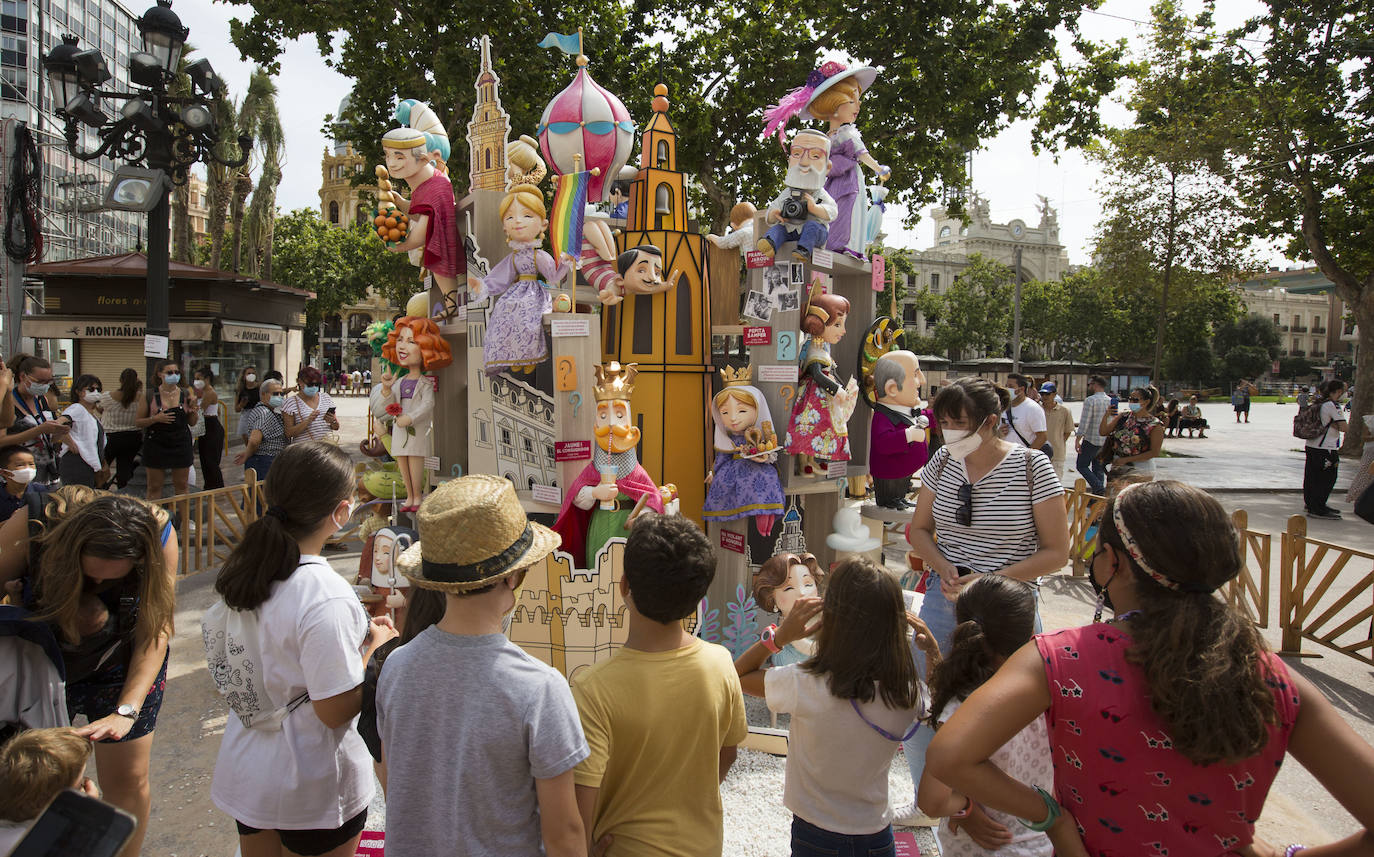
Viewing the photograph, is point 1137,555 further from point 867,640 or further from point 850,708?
point 850,708

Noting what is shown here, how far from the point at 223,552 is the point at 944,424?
7.80 m

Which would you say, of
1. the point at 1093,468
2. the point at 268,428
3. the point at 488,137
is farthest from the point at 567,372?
the point at 1093,468

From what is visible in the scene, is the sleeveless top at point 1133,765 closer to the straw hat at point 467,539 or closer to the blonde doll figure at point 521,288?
the straw hat at point 467,539

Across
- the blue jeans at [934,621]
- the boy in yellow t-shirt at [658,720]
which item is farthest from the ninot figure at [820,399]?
the boy in yellow t-shirt at [658,720]

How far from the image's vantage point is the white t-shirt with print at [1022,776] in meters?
2.20

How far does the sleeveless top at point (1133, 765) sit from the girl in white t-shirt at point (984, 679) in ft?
1.89

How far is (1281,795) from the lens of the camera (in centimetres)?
409

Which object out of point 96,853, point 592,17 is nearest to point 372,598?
point 96,853

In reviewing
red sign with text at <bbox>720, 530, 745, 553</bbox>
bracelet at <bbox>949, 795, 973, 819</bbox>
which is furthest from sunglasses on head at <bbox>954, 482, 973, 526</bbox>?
red sign with text at <bbox>720, 530, 745, 553</bbox>

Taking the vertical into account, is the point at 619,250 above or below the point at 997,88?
below

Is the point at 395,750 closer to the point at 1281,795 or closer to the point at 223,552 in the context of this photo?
the point at 1281,795

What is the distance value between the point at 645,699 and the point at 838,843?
2.72 ft

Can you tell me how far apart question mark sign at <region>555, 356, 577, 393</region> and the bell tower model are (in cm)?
168

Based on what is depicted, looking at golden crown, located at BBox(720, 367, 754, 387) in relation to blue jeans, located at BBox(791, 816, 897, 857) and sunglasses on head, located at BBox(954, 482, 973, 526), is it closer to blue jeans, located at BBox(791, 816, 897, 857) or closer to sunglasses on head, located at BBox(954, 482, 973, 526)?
sunglasses on head, located at BBox(954, 482, 973, 526)
